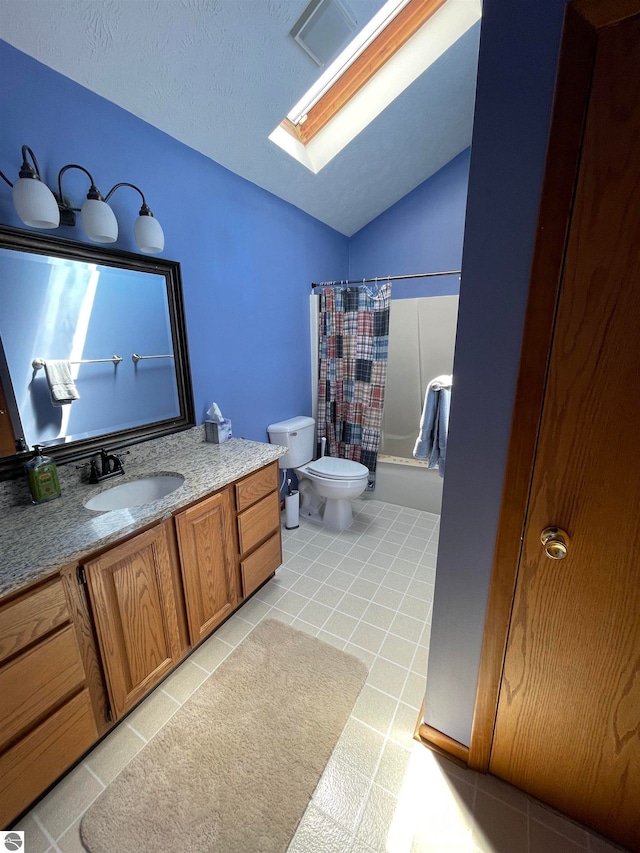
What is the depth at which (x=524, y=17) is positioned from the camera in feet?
2.16

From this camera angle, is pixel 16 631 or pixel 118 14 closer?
pixel 16 631

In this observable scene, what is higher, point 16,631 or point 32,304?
point 32,304

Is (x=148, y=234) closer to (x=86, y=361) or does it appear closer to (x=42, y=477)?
(x=86, y=361)

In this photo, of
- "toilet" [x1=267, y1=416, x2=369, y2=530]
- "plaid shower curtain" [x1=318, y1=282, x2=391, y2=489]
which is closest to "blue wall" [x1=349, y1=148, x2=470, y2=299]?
"plaid shower curtain" [x1=318, y1=282, x2=391, y2=489]

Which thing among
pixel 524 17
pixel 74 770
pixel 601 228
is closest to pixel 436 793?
pixel 74 770

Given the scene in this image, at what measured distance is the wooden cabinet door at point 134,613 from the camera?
110cm

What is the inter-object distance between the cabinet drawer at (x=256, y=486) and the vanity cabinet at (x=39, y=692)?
2.27ft

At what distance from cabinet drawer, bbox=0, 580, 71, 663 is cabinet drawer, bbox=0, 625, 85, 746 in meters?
0.04

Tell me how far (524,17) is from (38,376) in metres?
1.72

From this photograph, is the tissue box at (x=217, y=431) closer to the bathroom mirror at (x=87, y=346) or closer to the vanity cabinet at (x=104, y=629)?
the bathroom mirror at (x=87, y=346)

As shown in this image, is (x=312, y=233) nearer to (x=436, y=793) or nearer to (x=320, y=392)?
(x=320, y=392)

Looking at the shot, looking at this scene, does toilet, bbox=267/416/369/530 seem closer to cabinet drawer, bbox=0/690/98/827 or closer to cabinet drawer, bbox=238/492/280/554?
cabinet drawer, bbox=238/492/280/554

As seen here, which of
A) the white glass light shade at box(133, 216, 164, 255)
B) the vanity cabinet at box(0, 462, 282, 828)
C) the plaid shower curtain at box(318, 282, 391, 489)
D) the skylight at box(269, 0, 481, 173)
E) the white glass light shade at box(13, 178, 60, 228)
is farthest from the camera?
the plaid shower curtain at box(318, 282, 391, 489)

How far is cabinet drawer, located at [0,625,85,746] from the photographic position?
90 centimetres
